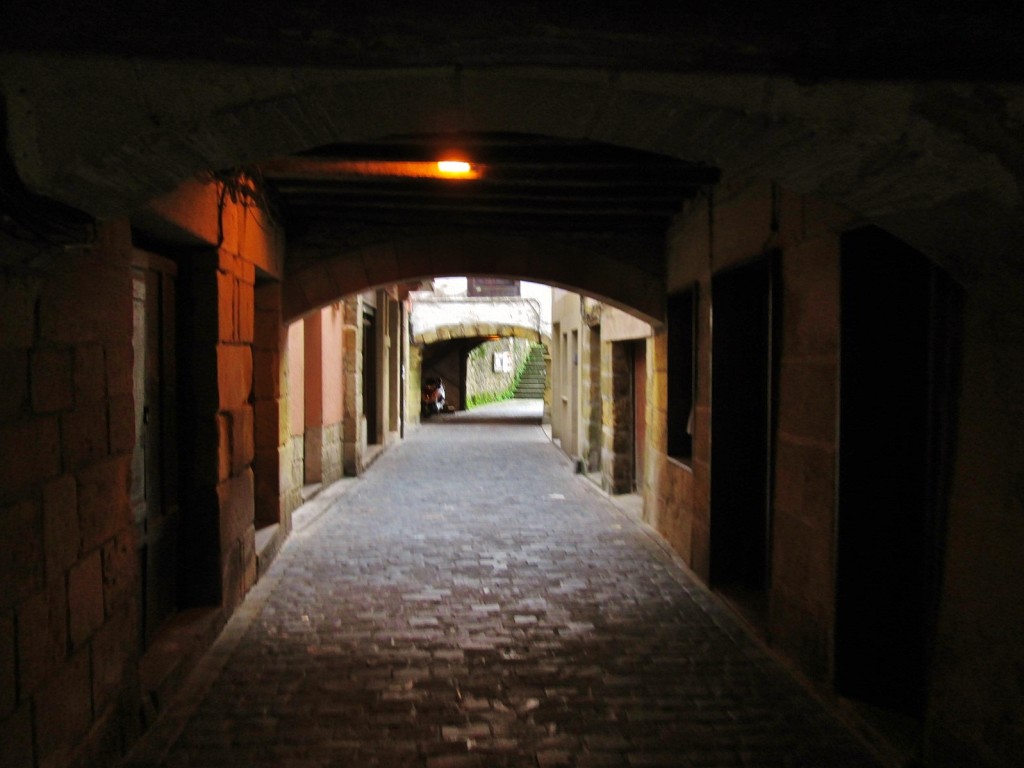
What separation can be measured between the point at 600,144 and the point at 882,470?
2.00m

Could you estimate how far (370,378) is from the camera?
1230 cm

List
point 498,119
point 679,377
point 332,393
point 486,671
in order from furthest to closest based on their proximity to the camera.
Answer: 1. point 332,393
2. point 679,377
3. point 486,671
4. point 498,119

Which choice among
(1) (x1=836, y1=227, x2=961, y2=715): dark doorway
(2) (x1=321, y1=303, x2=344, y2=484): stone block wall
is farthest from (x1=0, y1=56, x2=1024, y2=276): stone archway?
(2) (x1=321, y1=303, x2=344, y2=484): stone block wall

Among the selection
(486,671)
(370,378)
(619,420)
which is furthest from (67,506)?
(370,378)

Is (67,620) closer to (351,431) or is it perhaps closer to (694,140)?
(694,140)

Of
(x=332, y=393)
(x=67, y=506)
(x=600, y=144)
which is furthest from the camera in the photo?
(x=332, y=393)

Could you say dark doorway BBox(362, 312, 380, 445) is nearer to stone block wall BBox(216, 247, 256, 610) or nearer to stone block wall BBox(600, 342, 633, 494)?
stone block wall BBox(600, 342, 633, 494)

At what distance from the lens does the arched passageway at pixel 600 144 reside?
69.8 inches

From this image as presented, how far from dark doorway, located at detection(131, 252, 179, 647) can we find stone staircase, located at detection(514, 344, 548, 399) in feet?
Result: 92.3

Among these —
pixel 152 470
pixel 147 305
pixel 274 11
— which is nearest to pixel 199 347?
pixel 147 305

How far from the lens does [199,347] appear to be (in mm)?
4016

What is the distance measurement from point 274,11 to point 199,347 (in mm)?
2745

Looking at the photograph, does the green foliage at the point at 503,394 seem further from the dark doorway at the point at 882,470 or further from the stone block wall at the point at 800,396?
the dark doorway at the point at 882,470

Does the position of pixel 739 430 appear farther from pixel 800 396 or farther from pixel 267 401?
pixel 267 401
